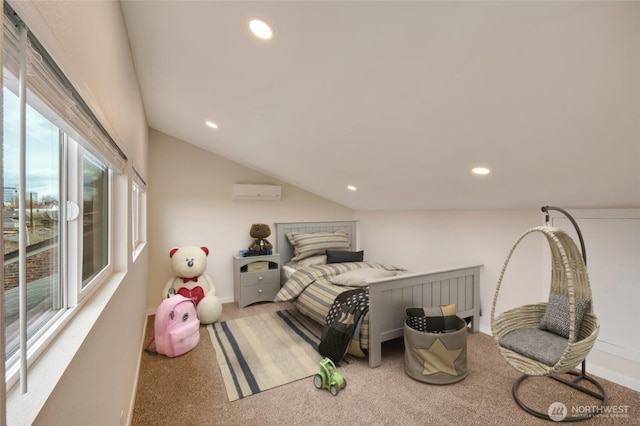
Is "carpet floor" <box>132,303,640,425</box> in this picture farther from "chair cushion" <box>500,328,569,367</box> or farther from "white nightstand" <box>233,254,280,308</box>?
"white nightstand" <box>233,254,280,308</box>

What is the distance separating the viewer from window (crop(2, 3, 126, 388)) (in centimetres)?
61

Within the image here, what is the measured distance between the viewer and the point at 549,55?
3.87ft

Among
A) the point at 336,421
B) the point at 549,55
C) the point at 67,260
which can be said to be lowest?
the point at 336,421

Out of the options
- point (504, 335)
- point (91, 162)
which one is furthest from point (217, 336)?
point (504, 335)

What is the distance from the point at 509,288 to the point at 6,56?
138 inches

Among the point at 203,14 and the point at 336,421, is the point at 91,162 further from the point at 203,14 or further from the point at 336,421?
the point at 336,421

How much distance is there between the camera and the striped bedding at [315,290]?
300 cm

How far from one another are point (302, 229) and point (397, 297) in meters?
2.24

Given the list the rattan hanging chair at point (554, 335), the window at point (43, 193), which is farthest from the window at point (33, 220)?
the rattan hanging chair at point (554, 335)

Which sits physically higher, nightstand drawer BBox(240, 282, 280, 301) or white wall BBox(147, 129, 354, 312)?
white wall BBox(147, 129, 354, 312)

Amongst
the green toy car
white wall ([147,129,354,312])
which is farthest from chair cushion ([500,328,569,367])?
white wall ([147,129,354,312])

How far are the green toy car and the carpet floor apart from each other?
0.04 metres

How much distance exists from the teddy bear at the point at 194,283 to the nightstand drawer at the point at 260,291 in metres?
0.46

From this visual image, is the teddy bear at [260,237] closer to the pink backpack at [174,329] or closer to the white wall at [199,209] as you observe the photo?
the white wall at [199,209]
